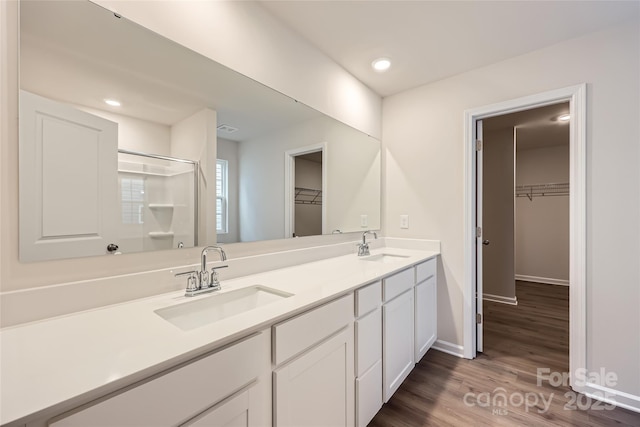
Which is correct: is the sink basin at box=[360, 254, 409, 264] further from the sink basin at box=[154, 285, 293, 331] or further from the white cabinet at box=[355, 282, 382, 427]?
the sink basin at box=[154, 285, 293, 331]

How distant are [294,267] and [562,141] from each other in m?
4.83

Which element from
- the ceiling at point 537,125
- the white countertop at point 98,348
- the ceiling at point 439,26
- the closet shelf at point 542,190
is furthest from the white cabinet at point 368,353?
the closet shelf at point 542,190

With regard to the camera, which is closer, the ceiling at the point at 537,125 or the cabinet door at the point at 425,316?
the cabinet door at the point at 425,316

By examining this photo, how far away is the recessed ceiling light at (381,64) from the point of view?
2.13 metres

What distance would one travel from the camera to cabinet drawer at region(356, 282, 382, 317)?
53.9 inches

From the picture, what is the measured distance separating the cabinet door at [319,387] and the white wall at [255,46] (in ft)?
4.79

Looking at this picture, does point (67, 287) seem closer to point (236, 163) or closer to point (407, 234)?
point (236, 163)

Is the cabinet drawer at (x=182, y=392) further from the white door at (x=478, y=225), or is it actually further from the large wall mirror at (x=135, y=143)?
the white door at (x=478, y=225)

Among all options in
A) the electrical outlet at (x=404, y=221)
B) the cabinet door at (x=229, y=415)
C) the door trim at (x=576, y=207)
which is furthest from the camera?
the electrical outlet at (x=404, y=221)

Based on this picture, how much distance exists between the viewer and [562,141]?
13.9ft

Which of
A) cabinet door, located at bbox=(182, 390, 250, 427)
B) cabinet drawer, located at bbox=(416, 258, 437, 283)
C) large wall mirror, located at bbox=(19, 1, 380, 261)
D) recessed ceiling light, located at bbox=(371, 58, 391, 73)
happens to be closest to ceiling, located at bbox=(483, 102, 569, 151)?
recessed ceiling light, located at bbox=(371, 58, 391, 73)

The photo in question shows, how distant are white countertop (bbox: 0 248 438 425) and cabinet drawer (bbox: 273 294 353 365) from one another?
41 mm

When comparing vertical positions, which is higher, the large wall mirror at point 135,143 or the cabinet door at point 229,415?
the large wall mirror at point 135,143

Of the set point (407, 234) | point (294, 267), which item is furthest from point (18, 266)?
point (407, 234)
